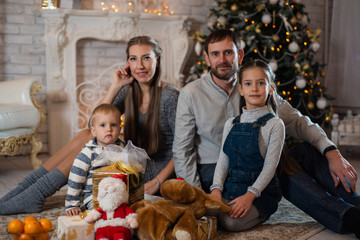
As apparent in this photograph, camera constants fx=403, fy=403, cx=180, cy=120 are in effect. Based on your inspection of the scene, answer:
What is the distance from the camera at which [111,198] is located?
1506 mm

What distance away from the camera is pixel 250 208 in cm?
178

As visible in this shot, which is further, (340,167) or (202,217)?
(340,167)

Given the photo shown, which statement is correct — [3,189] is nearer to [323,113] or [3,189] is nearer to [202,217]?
[202,217]

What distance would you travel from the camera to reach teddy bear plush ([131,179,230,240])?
1525 millimetres

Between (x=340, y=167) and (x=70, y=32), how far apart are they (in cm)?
299

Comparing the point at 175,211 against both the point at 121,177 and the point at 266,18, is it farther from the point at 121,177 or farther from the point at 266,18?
the point at 266,18

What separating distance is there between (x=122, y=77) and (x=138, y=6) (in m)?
2.17

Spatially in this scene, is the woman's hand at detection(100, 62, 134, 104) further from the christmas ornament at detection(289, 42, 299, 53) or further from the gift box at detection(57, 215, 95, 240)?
the christmas ornament at detection(289, 42, 299, 53)

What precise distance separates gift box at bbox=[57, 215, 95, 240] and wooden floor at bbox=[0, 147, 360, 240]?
94cm

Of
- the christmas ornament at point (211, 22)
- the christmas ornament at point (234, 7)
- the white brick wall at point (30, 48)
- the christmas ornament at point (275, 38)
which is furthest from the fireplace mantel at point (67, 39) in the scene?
the christmas ornament at point (275, 38)

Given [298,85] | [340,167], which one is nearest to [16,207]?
[340,167]

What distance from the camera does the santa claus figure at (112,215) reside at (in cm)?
151

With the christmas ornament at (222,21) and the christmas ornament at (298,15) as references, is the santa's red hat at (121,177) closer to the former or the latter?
the christmas ornament at (222,21)

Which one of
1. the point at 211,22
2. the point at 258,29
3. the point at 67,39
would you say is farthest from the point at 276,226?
the point at 67,39
